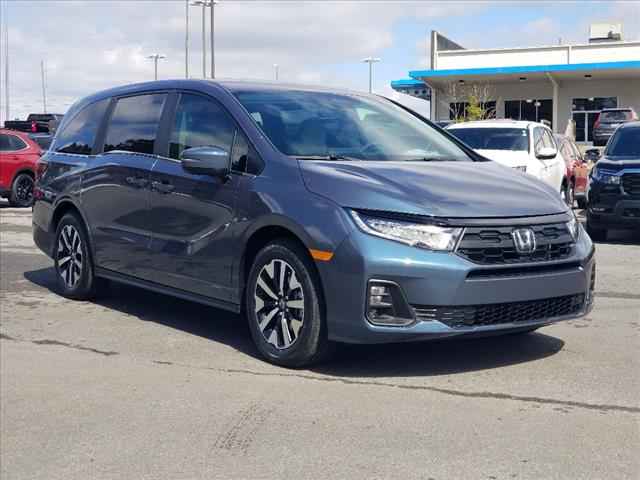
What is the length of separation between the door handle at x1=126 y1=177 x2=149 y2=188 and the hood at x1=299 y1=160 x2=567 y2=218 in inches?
65.0

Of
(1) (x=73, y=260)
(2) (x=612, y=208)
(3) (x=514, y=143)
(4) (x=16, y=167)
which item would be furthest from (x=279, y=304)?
(4) (x=16, y=167)

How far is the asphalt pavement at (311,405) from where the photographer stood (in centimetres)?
406

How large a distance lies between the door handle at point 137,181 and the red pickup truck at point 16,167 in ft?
45.8

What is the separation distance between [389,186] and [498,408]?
1394mm

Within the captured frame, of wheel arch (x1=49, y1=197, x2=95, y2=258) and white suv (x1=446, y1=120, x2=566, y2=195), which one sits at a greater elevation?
white suv (x1=446, y1=120, x2=566, y2=195)

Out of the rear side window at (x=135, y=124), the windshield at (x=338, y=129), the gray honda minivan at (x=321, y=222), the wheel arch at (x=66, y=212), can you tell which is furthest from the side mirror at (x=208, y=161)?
the wheel arch at (x=66, y=212)

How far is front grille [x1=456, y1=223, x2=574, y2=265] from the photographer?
509 centimetres

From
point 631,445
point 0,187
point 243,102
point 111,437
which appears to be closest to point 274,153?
point 243,102

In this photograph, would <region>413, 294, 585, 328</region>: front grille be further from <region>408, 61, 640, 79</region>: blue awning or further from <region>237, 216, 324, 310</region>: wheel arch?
<region>408, 61, 640, 79</region>: blue awning

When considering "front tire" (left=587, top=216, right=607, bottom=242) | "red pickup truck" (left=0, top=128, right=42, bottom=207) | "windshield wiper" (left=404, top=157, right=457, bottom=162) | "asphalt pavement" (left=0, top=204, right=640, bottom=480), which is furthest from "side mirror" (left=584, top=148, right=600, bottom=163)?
"red pickup truck" (left=0, top=128, right=42, bottom=207)

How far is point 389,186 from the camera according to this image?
5.30 metres

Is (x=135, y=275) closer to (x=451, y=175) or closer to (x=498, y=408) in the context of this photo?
(x=451, y=175)

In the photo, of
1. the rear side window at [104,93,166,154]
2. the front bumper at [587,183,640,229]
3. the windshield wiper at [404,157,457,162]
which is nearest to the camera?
the windshield wiper at [404,157,457,162]

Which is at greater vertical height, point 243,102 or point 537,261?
point 243,102
